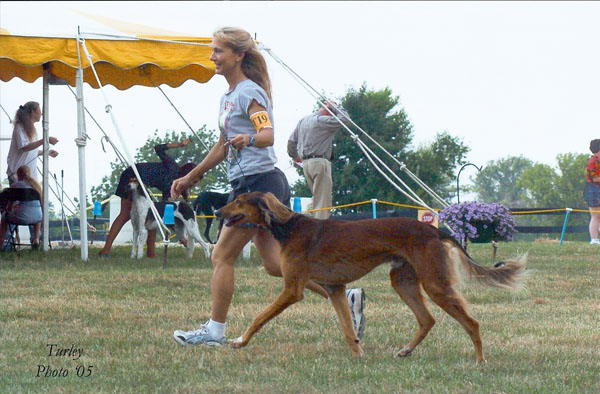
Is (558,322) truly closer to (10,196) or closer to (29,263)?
(29,263)

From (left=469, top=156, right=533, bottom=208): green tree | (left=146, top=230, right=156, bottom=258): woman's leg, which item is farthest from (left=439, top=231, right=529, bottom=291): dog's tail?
(left=469, top=156, right=533, bottom=208): green tree

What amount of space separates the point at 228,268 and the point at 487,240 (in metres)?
5.84

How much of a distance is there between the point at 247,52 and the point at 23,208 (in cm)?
761

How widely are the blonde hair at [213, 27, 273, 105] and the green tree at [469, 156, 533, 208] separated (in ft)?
178

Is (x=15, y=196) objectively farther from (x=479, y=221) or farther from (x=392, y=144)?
(x=392, y=144)

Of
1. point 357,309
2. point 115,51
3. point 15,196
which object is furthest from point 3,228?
point 357,309

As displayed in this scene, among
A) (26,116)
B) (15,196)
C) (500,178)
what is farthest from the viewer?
(500,178)

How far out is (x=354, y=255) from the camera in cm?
453

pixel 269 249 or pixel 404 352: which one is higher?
pixel 269 249

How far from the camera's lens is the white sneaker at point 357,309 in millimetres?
4926

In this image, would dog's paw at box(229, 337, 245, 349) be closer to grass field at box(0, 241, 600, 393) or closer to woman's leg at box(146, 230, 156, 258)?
grass field at box(0, 241, 600, 393)

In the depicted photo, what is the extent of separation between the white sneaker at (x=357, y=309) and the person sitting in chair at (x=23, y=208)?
7.67 metres

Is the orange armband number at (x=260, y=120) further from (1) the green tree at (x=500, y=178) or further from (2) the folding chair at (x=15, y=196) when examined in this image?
(1) the green tree at (x=500, y=178)

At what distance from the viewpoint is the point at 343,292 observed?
15.6 feet
